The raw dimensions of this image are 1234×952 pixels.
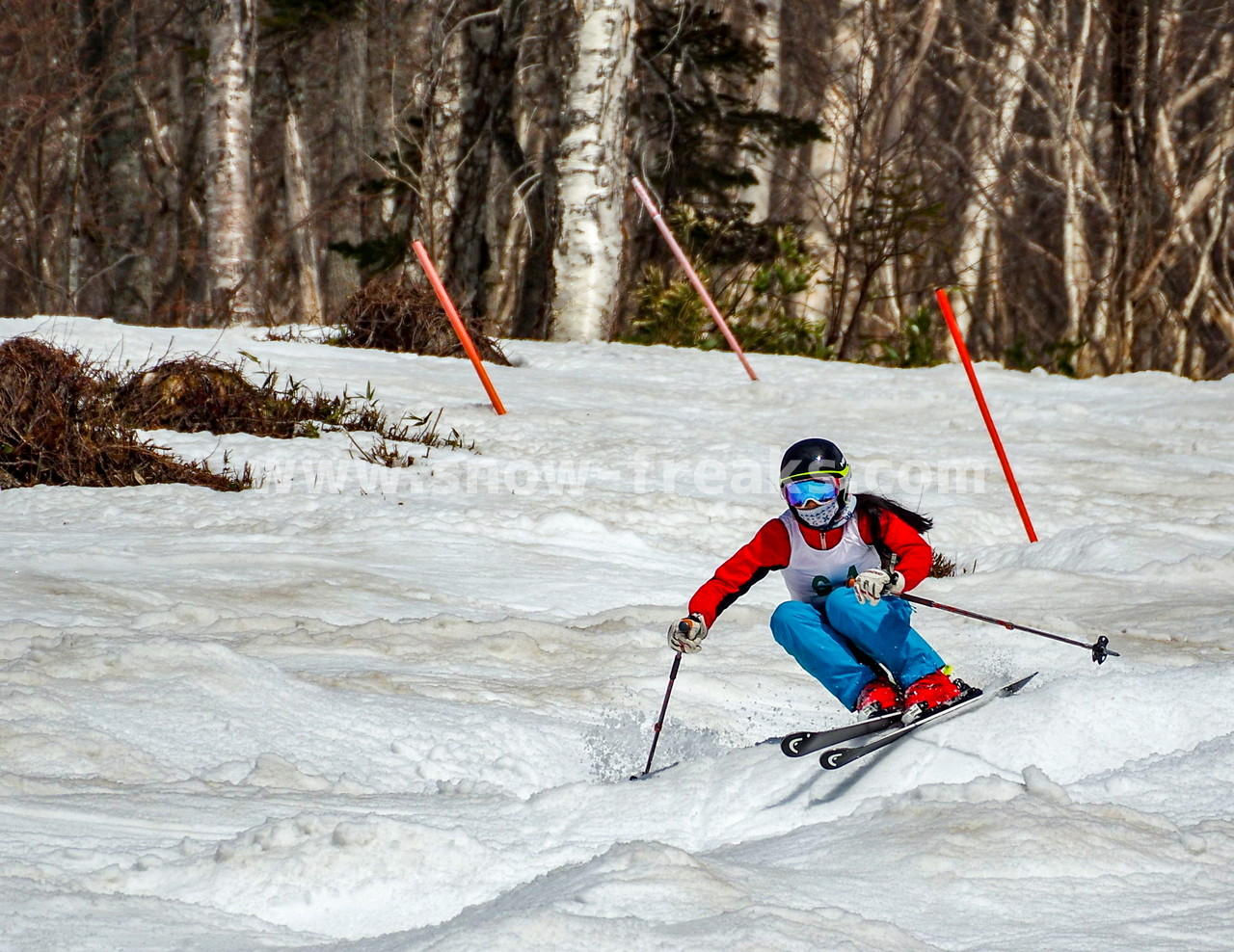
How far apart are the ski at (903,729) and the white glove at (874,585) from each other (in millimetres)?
351

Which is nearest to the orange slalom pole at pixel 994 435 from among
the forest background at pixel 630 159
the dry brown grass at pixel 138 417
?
the dry brown grass at pixel 138 417

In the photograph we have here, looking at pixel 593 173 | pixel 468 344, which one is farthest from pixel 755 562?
pixel 593 173

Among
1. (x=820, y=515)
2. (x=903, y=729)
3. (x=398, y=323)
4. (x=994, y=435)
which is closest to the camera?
(x=903, y=729)

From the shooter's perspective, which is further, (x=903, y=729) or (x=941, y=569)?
(x=941, y=569)

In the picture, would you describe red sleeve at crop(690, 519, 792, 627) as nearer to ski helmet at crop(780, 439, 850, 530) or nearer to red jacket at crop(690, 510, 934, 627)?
red jacket at crop(690, 510, 934, 627)

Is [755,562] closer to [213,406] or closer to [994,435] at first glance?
[994,435]

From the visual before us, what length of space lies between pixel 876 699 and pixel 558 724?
3.08 ft

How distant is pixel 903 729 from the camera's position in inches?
140

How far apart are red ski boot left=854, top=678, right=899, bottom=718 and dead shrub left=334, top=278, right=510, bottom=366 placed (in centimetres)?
817

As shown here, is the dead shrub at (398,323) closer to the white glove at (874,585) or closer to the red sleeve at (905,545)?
the red sleeve at (905,545)

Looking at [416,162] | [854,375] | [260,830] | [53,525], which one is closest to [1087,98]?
[416,162]

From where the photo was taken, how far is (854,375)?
11.1m

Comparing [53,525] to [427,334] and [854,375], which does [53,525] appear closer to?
[427,334]

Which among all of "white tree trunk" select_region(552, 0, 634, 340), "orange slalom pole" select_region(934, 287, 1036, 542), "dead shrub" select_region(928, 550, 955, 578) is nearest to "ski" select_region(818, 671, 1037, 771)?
"dead shrub" select_region(928, 550, 955, 578)
